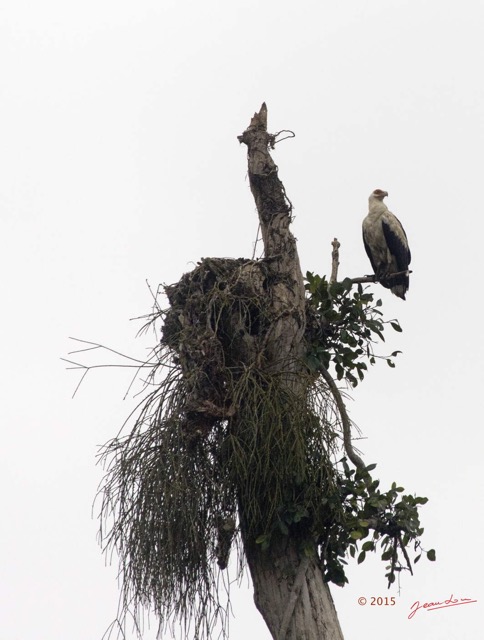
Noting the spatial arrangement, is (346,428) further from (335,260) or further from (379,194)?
(379,194)

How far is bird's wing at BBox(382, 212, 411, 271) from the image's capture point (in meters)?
7.79

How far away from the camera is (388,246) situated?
7852mm

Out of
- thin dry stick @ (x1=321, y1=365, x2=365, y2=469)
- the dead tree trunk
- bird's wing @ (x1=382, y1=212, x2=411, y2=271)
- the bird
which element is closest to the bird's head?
the bird

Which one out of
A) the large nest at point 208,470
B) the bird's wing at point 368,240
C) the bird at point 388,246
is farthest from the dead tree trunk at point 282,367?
the bird's wing at point 368,240

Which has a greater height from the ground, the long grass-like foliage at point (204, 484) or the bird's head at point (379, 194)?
the bird's head at point (379, 194)

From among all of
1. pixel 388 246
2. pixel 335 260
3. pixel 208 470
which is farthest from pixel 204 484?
pixel 388 246

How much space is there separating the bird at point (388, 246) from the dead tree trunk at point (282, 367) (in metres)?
2.55

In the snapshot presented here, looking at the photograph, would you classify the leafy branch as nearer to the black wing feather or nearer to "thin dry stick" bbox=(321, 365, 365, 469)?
"thin dry stick" bbox=(321, 365, 365, 469)

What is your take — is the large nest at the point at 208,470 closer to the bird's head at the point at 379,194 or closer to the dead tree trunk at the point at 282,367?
the dead tree trunk at the point at 282,367

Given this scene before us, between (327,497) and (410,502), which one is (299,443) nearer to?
(327,497)

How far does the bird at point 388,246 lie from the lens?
765 cm

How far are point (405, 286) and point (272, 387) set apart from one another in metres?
3.40

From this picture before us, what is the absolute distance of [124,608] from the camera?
4.18m

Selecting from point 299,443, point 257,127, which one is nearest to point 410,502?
point 299,443
